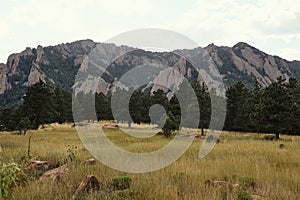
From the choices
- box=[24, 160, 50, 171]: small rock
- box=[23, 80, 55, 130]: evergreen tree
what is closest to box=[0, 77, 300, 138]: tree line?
box=[23, 80, 55, 130]: evergreen tree

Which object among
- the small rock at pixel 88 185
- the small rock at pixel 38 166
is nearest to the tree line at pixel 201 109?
the small rock at pixel 38 166

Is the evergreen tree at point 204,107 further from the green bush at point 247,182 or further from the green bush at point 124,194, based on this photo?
the green bush at point 124,194

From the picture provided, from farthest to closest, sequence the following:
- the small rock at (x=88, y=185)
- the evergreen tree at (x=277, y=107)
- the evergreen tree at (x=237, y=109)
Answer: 1. the evergreen tree at (x=237, y=109)
2. the evergreen tree at (x=277, y=107)
3. the small rock at (x=88, y=185)

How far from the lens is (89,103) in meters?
70.6

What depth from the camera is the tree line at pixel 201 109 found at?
33.9 m

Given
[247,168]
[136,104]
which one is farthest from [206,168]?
[136,104]

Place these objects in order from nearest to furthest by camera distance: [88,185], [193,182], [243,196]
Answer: [243,196]
[88,185]
[193,182]

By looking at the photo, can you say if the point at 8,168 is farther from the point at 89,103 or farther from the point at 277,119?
the point at 89,103

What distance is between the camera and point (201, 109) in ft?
135

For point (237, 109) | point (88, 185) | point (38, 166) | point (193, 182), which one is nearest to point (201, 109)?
point (237, 109)

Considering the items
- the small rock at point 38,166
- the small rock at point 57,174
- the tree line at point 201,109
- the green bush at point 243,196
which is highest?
the tree line at point 201,109

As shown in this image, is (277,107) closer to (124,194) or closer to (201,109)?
(201,109)

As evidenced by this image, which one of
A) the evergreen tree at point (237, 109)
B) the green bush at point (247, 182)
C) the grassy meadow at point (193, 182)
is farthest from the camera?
the evergreen tree at point (237, 109)

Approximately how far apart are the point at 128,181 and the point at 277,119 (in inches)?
1133
